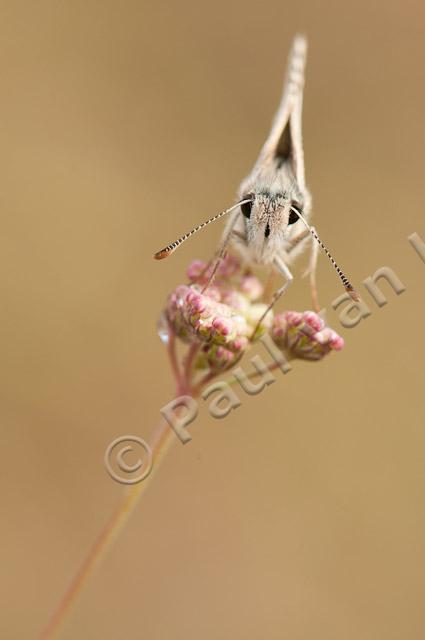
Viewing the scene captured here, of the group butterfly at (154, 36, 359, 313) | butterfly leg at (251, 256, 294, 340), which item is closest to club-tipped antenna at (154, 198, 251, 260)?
butterfly at (154, 36, 359, 313)

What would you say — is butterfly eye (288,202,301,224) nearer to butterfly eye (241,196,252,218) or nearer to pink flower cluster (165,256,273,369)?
butterfly eye (241,196,252,218)

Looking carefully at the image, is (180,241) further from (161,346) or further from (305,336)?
(161,346)

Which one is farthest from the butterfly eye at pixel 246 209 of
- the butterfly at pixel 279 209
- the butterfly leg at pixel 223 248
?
the butterfly leg at pixel 223 248

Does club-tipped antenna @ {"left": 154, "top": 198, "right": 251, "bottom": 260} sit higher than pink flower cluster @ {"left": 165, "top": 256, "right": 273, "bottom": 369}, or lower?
higher

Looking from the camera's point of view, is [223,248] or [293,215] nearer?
[293,215]

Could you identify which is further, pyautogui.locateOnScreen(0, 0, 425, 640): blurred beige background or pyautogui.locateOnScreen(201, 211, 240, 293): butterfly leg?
pyautogui.locateOnScreen(0, 0, 425, 640): blurred beige background

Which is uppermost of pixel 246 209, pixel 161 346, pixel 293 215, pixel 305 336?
pixel 161 346

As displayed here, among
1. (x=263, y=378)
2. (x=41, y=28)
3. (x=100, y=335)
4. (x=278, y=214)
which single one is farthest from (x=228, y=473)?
(x=41, y=28)

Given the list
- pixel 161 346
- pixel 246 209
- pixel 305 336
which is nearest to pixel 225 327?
pixel 305 336
